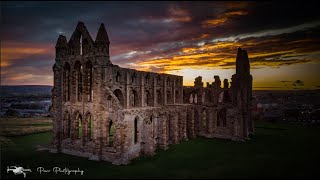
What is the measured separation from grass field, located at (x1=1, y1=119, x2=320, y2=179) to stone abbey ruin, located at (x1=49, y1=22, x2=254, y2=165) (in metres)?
1.30

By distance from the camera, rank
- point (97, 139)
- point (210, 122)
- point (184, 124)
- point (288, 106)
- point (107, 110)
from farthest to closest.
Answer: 1. point (288, 106)
2. point (210, 122)
3. point (184, 124)
4. point (97, 139)
5. point (107, 110)

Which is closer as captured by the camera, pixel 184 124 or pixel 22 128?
pixel 184 124

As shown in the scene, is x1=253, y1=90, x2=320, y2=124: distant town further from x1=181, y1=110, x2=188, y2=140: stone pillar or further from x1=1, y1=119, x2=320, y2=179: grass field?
x1=181, y1=110, x2=188, y2=140: stone pillar

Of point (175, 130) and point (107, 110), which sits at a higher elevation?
Answer: point (107, 110)

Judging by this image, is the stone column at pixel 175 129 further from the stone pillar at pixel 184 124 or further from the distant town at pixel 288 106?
the distant town at pixel 288 106

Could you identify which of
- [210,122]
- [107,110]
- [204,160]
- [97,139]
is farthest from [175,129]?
[97,139]

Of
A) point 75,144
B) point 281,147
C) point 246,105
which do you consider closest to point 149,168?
point 75,144

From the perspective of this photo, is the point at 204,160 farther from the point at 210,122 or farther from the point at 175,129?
the point at 210,122

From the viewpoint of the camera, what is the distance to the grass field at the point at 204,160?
62.6 ft

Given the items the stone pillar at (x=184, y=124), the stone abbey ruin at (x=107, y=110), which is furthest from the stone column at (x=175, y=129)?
the stone pillar at (x=184, y=124)

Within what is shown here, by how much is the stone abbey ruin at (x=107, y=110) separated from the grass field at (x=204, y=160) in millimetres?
1299

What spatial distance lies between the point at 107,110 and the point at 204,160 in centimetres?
967

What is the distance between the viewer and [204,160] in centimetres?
2286

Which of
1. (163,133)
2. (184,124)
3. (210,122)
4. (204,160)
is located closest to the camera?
(204,160)
